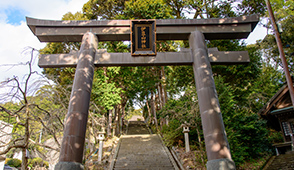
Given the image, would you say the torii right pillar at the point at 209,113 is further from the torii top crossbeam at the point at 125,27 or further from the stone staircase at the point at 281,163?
the stone staircase at the point at 281,163

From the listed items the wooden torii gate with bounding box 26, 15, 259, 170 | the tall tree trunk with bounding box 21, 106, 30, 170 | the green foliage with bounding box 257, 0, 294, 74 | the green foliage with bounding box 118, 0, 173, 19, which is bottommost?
the tall tree trunk with bounding box 21, 106, 30, 170

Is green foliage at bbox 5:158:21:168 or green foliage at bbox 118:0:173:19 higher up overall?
green foliage at bbox 118:0:173:19

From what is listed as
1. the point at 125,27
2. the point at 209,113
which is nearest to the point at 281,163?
the point at 209,113

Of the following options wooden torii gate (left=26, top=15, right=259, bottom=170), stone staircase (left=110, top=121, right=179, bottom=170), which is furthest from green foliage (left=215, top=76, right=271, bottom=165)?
wooden torii gate (left=26, top=15, right=259, bottom=170)

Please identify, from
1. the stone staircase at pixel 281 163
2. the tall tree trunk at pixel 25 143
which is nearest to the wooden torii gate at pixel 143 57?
the tall tree trunk at pixel 25 143

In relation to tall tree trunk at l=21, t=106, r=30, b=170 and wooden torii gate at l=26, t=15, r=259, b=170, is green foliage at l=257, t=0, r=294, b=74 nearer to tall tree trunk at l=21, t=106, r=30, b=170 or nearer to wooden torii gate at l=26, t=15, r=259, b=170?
wooden torii gate at l=26, t=15, r=259, b=170

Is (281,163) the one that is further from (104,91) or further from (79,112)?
(104,91)

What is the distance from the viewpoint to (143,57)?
7176 mm

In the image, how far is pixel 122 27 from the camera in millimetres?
7504

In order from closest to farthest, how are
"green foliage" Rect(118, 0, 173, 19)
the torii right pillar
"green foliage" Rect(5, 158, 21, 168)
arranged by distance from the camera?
the torii right pillar
"green foliage" Rect(118, 0, 173, 19)
"green foliage" Rect(5, 158, 21, 168)

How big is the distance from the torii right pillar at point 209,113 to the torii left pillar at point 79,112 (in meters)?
3.57

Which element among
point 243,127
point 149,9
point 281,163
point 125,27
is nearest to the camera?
point 125,27

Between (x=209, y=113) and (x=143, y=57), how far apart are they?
2.92 m

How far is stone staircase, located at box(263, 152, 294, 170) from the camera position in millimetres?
9492
